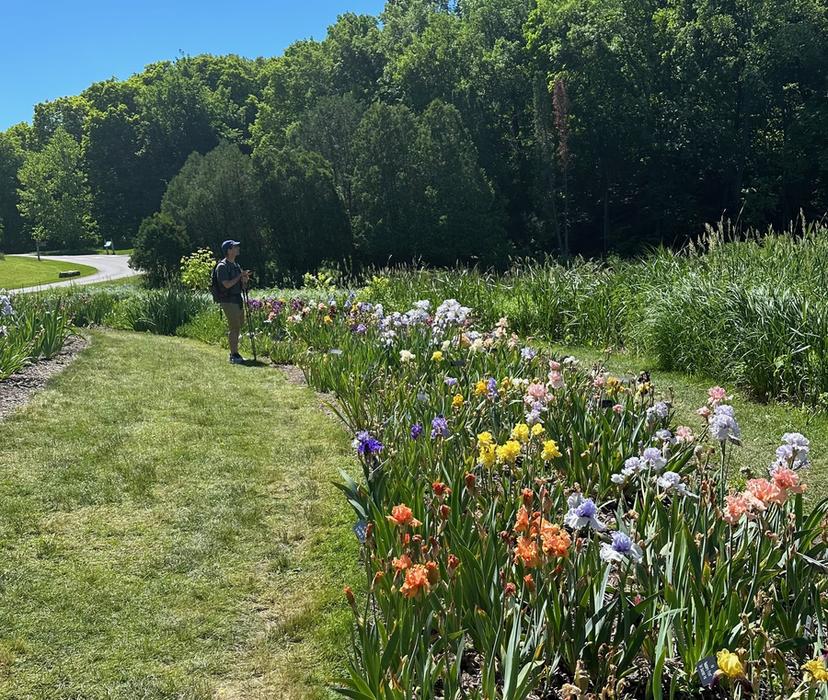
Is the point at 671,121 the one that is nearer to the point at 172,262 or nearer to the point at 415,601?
the point at 172,262

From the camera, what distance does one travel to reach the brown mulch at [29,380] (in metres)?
6.20

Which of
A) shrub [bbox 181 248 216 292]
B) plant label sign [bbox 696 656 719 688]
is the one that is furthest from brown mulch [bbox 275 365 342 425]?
shrub [bbox 181 248 216 292]

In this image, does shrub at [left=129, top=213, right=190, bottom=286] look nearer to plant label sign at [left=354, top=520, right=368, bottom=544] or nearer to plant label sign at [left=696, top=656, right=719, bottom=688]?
plant label sign at [left=354, top=520, right=368, bottom=544]

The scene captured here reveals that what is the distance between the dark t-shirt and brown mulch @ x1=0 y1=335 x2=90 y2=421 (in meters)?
1.99

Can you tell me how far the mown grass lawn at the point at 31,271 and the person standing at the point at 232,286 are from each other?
62.5 feet

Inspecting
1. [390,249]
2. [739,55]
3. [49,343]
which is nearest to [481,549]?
[49,343]

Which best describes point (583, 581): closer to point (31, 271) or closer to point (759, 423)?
point (759, 423)

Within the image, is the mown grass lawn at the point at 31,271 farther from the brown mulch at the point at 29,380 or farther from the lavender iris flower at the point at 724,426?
the lavender iris flower at the point at 724,426

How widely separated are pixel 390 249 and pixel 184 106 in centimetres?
4027

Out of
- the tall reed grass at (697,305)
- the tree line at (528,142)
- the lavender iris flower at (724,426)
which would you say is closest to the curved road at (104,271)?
the tree line at (528,142)

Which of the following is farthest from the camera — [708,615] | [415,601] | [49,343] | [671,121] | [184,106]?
[184,106]

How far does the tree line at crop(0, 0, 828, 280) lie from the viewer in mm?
26719

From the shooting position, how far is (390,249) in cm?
2794

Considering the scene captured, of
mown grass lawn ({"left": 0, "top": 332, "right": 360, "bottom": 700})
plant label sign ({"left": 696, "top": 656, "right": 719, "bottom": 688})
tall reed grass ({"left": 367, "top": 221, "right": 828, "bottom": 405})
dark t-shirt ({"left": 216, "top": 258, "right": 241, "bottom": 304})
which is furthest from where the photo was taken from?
dark t-shirt ({"left": 216, "top": 258, "right": 241, "bottom": 304})
